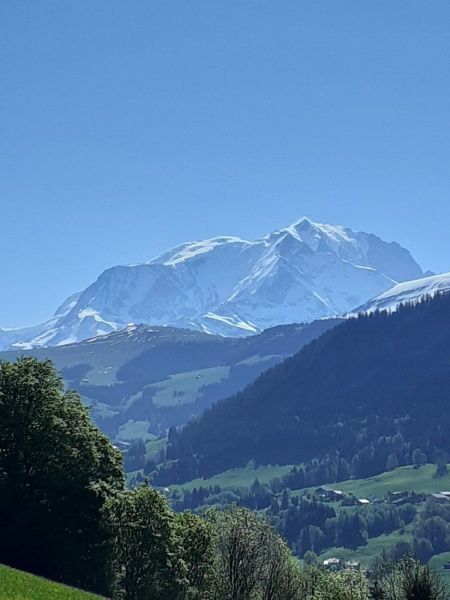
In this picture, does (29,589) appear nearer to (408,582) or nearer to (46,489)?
(46,489)

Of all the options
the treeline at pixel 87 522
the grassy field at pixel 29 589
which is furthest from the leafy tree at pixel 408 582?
the grassy field at pixel 29 589

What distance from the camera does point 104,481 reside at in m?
72.3

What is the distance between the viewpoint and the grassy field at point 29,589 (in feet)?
134

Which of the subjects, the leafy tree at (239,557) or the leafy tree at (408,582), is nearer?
the leafy tree at (408,582)

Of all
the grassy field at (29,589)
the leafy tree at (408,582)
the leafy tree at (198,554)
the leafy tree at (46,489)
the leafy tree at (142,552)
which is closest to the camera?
the grassy field at (29,589)

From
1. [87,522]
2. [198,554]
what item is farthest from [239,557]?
[87,522]

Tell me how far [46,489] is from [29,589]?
24.6 metres

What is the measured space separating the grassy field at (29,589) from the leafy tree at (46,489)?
53.9ft

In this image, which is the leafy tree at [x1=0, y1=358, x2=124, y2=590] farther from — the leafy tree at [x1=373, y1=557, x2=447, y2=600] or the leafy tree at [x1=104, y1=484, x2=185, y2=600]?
the leafy tree at [x1=373, y1=557, x2=447, y2=600]

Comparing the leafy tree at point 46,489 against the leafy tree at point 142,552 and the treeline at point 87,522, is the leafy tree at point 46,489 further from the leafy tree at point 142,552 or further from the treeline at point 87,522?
the leafy tree at point 142,552

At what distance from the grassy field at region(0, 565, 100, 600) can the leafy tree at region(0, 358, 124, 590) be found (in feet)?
53.9

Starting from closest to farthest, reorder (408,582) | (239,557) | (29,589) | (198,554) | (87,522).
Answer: (29,589), (87,522), (408,582), (198,554), (239,557)

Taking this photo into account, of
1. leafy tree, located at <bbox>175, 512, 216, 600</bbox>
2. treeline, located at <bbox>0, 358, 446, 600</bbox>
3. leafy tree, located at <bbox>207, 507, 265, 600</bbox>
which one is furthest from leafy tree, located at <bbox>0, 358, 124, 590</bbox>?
leafy tree, located at <bbox>207, 507, 265, 600</bbox>

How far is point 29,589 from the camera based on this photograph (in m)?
43.4
